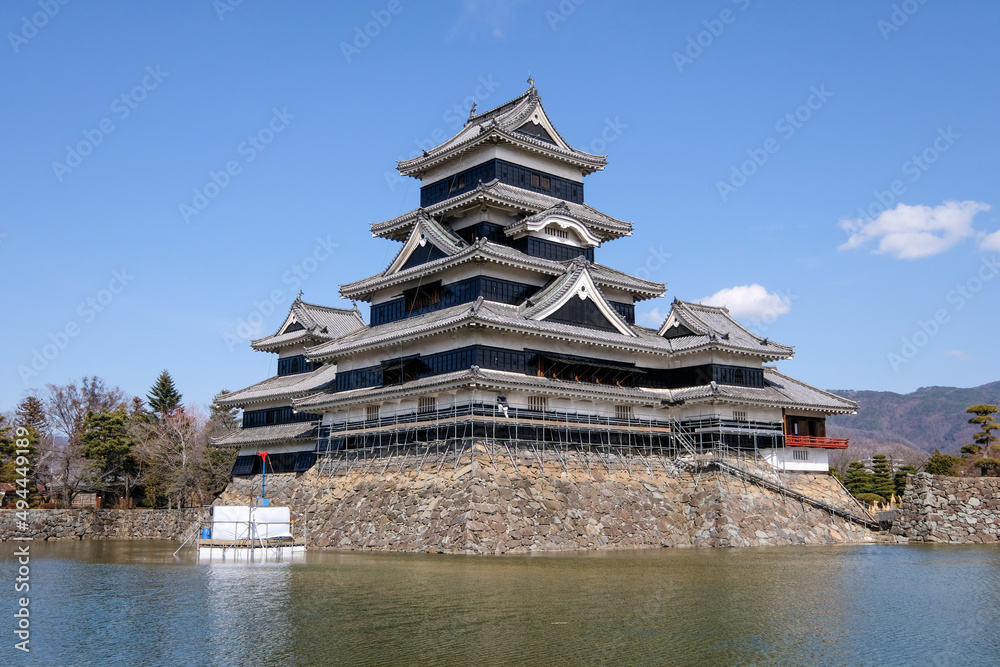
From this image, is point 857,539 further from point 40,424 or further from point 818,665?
point 40,424

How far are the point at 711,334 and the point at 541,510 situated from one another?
570 inches

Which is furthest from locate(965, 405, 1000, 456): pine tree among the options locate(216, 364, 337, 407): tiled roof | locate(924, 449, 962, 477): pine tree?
locate(216, 364, 337, 407): tiled roof

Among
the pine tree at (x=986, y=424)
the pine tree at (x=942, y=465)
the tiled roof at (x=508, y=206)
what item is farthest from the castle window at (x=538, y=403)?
the pine tree at (x=986, y=424)

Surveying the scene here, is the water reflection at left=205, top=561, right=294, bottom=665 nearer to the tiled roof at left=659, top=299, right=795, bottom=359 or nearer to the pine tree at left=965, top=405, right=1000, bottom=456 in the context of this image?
the tiled roof at left=659, top=299, right=795, bottom=359

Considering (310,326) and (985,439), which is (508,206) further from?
(985,439)

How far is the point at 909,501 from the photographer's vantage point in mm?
43031

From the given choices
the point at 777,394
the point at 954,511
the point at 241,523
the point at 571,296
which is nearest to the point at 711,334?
the point at 777,394

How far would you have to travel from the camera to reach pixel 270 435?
5228 centimetres

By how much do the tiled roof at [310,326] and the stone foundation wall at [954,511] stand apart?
113 ft

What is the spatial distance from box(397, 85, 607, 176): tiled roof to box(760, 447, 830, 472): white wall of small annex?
18.8 m

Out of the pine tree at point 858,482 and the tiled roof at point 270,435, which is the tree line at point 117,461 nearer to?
the tiled roof at point 270,435

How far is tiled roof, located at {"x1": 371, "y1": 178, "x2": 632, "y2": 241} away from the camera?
44.8m

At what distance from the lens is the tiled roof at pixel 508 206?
4485cm

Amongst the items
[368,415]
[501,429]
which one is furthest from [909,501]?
[368,415]
